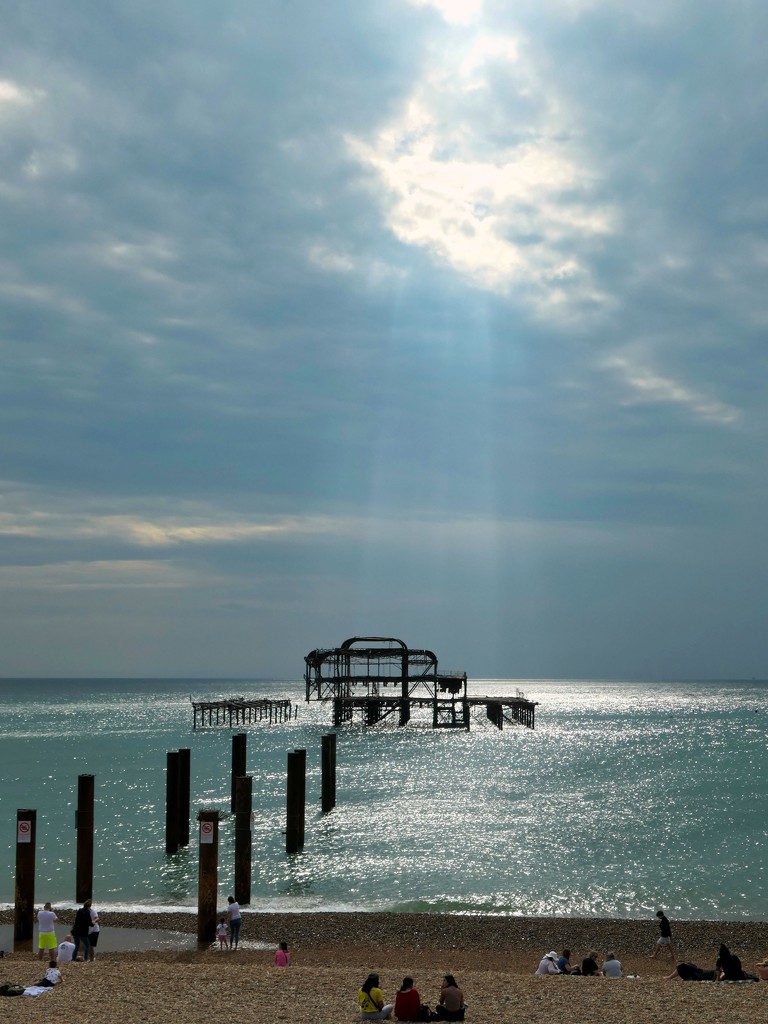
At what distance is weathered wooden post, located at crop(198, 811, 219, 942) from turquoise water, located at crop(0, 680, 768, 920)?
3.45 metres

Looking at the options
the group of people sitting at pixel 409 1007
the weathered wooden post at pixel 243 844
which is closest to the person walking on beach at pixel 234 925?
the weathered wooden post at pixel 243 844

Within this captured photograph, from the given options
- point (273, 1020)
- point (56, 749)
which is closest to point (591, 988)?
point (273, 1020)

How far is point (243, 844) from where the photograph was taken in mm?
22500

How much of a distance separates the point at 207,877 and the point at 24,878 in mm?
4131

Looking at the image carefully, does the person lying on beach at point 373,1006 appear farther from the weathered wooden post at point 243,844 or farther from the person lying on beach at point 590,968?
the weathered wooden post at point 243,844

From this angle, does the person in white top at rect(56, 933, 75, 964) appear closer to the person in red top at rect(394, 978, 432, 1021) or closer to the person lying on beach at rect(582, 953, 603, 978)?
the person in red top at rect(394, 978, 432, 1021)

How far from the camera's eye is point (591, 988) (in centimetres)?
1376

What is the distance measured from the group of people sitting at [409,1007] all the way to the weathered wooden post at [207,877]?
8255 millimetres

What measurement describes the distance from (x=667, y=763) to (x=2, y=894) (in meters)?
45.3

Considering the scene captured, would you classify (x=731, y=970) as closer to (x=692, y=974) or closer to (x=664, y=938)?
(x=692, y=974)

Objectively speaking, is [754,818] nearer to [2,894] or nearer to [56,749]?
[2,894]

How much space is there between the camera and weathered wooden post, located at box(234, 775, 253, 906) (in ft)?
73.3

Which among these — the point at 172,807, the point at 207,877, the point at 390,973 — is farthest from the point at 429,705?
the point at 390,973

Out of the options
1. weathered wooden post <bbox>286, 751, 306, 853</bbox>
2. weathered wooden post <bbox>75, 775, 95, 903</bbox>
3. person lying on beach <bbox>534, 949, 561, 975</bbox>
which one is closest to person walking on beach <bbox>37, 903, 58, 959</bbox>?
weathered wooden post <bbox>75, 775, 95, 903</bbox>
